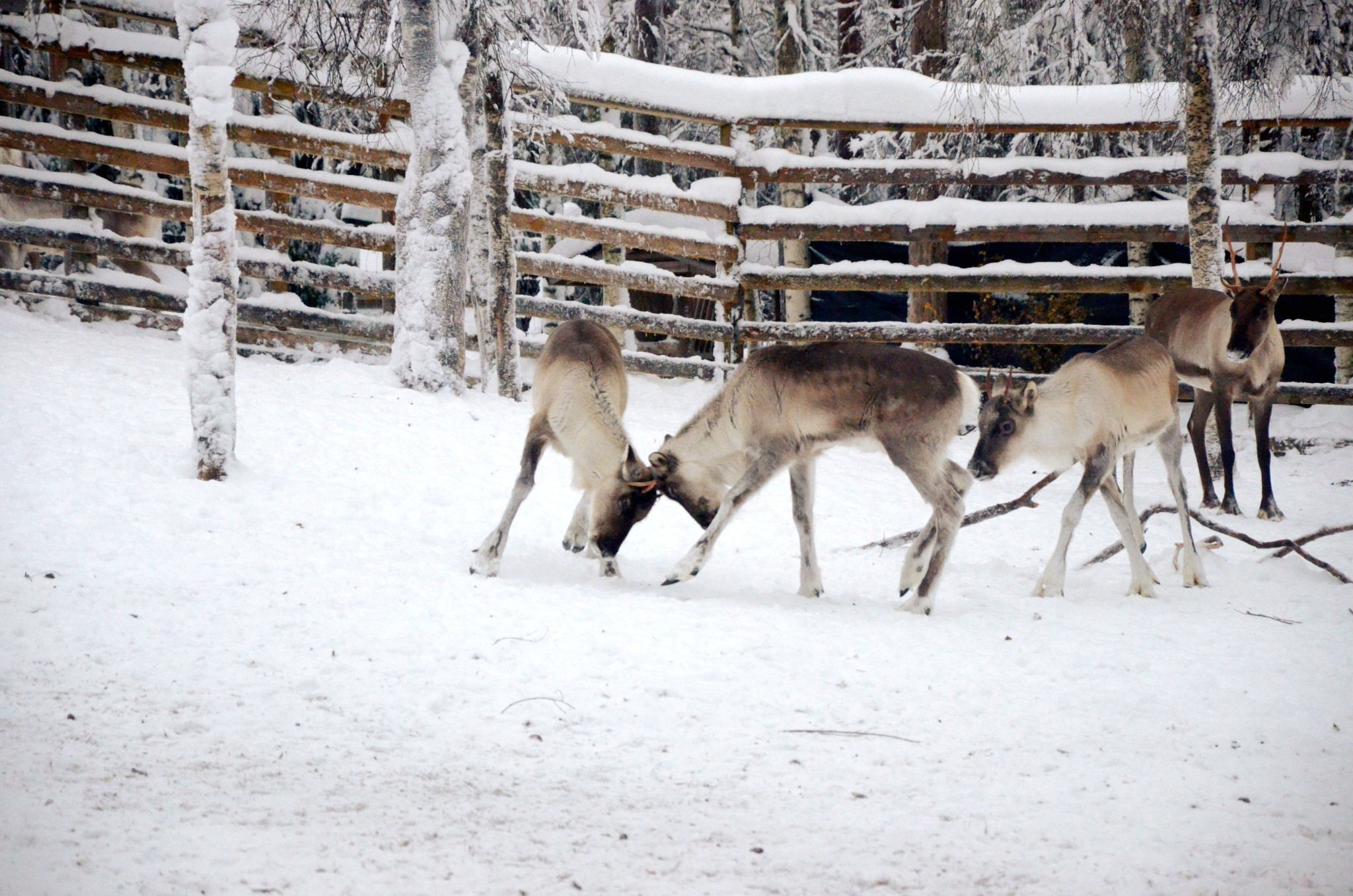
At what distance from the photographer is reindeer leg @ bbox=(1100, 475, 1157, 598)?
5.96 metres

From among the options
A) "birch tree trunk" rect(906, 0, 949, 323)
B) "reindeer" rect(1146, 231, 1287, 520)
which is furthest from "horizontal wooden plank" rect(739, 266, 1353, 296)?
"reindeer" rect(1146, 231, 1287, 520)

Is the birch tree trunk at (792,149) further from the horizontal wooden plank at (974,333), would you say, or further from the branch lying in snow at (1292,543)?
the branch lying in snow at (1292,543)

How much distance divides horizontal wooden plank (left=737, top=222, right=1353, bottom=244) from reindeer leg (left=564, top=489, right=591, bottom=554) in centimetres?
614

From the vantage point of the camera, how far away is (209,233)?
604 centimetres

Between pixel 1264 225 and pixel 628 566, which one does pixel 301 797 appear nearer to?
pixel 628 566

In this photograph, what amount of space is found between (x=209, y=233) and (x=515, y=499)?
222cm

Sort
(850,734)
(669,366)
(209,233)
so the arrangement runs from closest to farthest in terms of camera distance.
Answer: (850,734) → (209,233) → (669,366)

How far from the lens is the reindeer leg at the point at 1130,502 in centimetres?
616

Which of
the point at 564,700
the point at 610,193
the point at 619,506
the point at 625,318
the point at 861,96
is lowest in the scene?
the point at 564,700

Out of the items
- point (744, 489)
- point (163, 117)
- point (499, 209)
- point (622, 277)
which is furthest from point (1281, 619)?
point (163, 117)

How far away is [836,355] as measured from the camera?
581 centimetres

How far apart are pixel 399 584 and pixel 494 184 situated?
192 inches

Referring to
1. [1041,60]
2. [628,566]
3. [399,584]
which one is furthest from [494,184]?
[1041,60]

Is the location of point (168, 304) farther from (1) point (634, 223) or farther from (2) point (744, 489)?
(2) point (744, 489)
